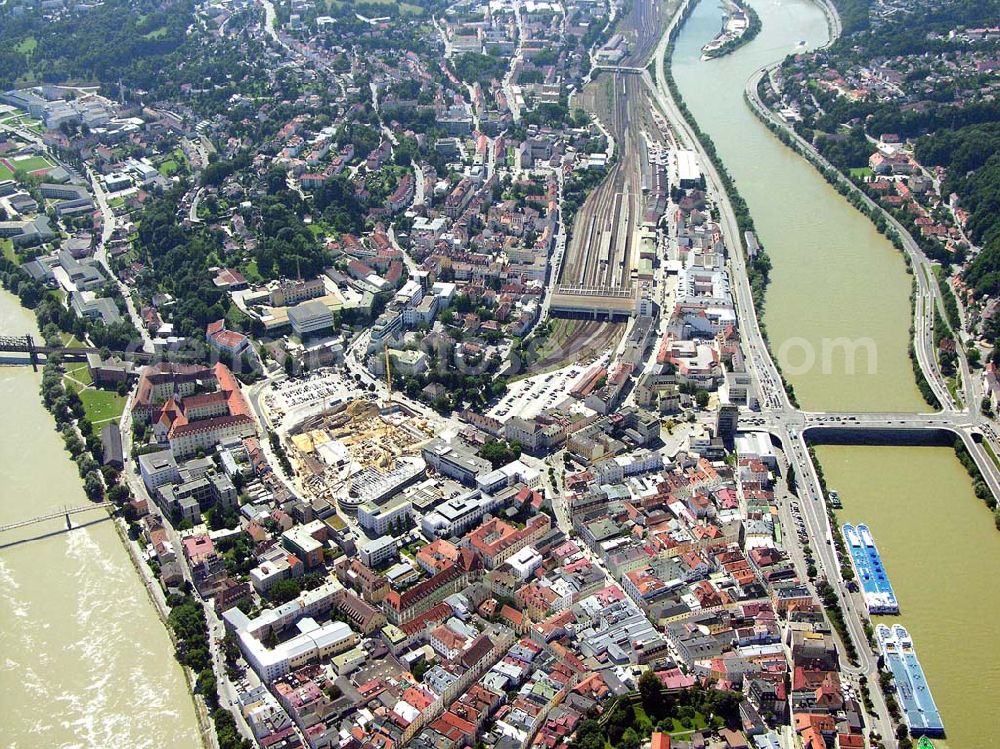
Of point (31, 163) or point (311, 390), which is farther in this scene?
point (31, 163)

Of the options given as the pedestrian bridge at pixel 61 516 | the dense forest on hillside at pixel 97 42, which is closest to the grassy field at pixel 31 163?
the dense forest on hillside at pixel 97 42

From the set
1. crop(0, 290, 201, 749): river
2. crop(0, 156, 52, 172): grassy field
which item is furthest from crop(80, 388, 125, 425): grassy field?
crop(0, 156, 52, 172): grassy field

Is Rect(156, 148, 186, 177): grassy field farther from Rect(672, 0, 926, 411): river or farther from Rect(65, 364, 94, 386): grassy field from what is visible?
Rect(672, 0, 926, 411): river

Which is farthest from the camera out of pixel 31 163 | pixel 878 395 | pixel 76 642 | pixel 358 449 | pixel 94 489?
pixel 31 163

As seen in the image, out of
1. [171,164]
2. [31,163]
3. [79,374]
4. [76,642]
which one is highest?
[31,163]

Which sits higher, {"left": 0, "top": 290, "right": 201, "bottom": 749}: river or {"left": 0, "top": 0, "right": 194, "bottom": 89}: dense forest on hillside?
{"left": 0, "top": 0, "right": 194, "bottom": 89}: dense forest on hillside

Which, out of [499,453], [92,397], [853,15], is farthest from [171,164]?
[853,15]

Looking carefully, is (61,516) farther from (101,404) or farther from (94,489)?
(101,404)
